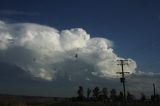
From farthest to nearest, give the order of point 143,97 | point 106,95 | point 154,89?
point 106,95 < point 143,97 < point 154,89

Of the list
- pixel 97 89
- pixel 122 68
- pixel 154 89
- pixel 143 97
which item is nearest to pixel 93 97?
pixel 97 89

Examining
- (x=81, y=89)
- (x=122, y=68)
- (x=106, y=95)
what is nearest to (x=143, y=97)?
(x=106, y=95)

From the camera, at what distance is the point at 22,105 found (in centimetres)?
6075

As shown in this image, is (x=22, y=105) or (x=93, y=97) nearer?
(x=22, y=105)

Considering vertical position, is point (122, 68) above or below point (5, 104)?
above

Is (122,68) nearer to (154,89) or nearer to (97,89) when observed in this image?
(154,89)

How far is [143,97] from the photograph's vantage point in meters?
179

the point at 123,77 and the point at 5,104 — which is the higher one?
the point at 123,77

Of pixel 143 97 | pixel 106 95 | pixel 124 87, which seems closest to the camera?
pixel 124 87

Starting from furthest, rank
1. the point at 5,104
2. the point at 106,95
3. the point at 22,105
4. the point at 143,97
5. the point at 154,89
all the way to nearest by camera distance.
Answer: the point at 106,95
the point at 143,97
the point at 154,89
the point at 5,104
the point at 22,105

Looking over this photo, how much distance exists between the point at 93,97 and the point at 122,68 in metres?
116

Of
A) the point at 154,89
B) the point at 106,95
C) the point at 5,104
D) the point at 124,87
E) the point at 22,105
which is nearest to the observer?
Result: the point at 22,105

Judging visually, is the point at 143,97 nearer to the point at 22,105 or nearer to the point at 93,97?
the point at 93,97

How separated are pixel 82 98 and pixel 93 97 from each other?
39.3 feet
